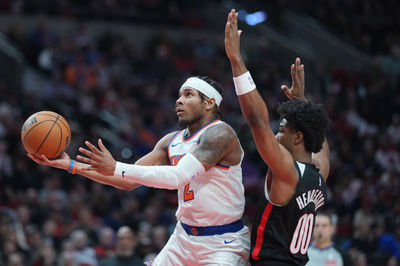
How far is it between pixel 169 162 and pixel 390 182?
9354 millimetres

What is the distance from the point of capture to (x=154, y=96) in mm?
14805

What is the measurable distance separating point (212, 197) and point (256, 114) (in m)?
0.99

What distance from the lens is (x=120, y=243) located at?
8836 mm

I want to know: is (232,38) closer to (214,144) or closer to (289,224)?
(214,144)

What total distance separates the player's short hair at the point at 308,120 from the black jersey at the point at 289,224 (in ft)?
0.63

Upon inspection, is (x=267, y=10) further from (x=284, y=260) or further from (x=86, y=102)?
(x=284, y=260)

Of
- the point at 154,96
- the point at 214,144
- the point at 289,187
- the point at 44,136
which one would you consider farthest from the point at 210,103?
the point at 154,96

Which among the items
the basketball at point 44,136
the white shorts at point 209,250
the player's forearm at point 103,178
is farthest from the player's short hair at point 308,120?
the basketball at point 44,136

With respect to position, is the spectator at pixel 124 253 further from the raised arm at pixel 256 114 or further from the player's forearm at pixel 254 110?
the player's forearm at pixel 254 110

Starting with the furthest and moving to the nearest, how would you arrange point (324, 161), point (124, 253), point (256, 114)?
point (124, 253), point (324, 161), point (256, 114)

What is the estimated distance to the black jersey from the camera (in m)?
4.66

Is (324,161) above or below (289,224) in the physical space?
above

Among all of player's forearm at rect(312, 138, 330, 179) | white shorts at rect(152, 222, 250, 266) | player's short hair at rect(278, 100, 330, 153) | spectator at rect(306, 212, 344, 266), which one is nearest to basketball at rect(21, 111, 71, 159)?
white shorts at rect(152, 222, 250, 266)

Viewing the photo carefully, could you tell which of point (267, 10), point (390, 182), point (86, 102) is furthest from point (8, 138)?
point (267, 10)
